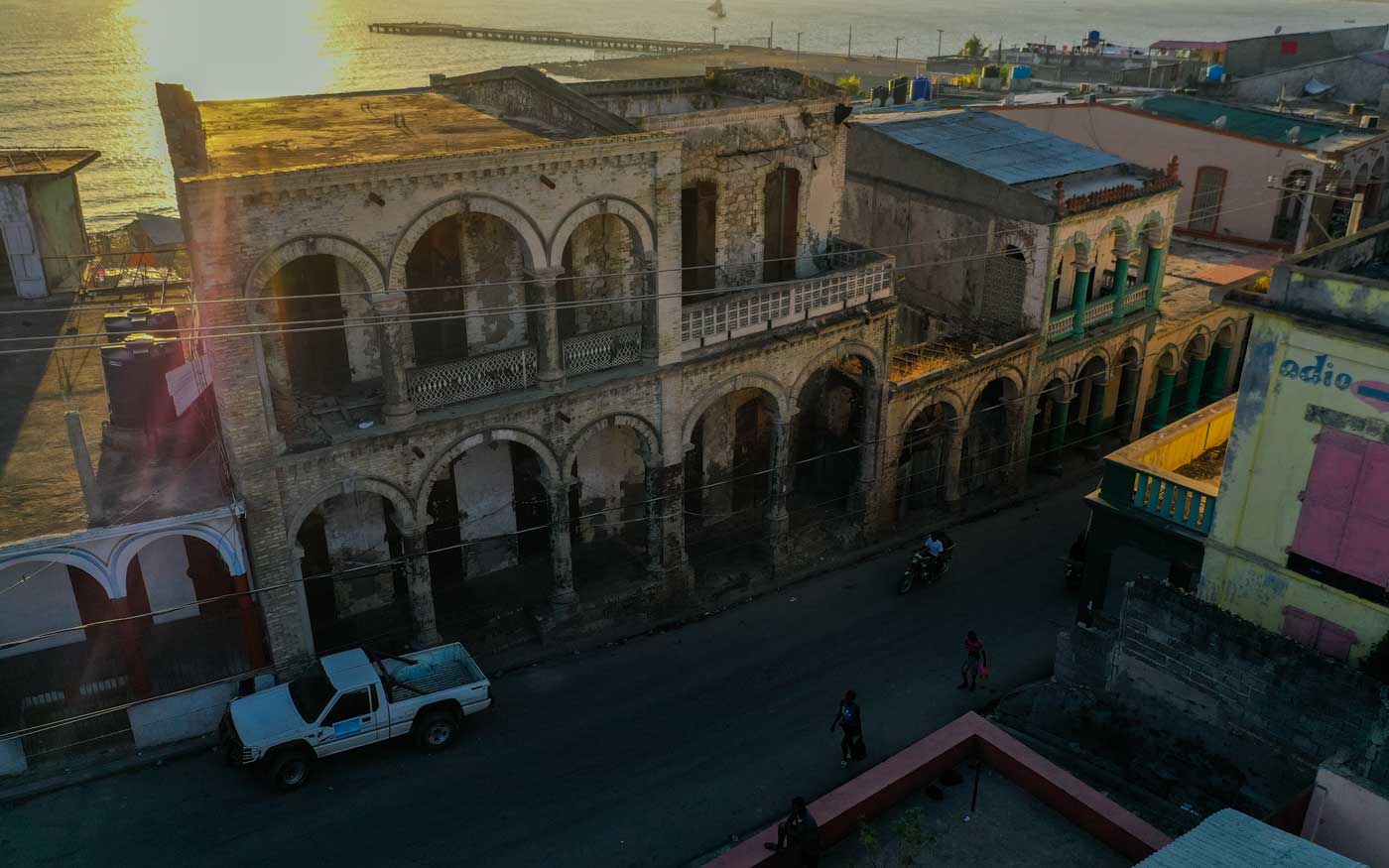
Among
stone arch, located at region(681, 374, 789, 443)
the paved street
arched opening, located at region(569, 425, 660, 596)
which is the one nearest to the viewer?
the paved street

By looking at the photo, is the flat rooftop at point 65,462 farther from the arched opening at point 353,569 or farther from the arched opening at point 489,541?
the arched opening at point 489,541

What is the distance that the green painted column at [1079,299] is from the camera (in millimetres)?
29594

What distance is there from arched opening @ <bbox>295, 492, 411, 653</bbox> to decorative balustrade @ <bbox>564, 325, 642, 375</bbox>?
185 inches

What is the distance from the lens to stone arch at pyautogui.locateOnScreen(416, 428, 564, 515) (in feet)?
67.9

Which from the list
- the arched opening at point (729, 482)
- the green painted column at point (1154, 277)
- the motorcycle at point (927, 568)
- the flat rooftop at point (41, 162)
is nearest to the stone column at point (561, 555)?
the arched opening at point (729, 482)

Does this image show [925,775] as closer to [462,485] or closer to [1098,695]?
[1098,695]

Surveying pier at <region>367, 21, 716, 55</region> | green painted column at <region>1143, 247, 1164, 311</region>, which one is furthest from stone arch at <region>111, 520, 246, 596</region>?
pier at <region>367, 21, 716, 55</region>

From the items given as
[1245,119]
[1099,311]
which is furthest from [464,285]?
[1245,119]

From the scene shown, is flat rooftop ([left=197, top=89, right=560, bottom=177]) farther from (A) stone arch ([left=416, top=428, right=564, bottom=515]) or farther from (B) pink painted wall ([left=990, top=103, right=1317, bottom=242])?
(B) pink painted wall ([left=990, top=103, right=1317, bottom=242])

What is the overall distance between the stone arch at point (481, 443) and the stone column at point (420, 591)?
673mm

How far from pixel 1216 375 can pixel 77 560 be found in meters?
32.1

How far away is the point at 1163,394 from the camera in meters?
33.2

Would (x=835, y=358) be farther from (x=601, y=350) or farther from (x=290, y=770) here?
(x=290, y=770)

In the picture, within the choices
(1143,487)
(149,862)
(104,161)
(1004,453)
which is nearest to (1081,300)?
(1004,453)
